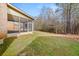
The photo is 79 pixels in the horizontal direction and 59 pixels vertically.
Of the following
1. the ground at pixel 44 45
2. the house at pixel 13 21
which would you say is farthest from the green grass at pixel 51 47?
the house at pixel 13 21

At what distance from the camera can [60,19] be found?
2297mm

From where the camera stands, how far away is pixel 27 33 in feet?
7.58

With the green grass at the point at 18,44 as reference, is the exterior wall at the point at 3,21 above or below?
above

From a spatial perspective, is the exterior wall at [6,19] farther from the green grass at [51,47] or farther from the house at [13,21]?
the green grass at [51,47]

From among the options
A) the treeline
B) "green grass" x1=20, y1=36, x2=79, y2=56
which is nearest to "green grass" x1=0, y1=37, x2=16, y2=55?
"green grass" x1=20, y1=36, x2=79, y2=56

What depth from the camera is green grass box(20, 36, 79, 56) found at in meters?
2.28

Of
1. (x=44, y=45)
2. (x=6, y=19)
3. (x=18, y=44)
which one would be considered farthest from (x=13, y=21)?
(x=44, y=45)

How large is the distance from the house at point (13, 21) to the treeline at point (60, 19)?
9cm

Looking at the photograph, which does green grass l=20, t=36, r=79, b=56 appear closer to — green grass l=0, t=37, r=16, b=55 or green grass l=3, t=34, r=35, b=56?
green grass l=3, t=34, r=35, b=56

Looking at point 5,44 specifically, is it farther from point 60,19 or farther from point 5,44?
point 60,19

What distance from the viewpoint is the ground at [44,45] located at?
228cm

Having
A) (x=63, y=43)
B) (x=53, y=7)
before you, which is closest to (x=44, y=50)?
(x=63, y=43)

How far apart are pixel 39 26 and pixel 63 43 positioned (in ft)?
0.83

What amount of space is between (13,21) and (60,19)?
0.41 metres
